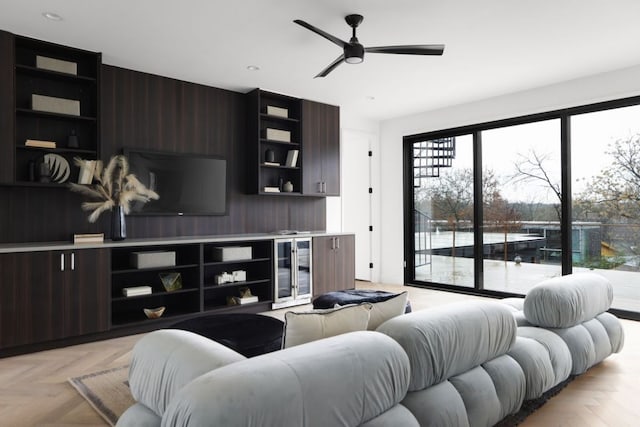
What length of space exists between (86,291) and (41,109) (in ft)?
5.34

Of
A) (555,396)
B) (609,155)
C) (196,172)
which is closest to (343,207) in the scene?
(196,172)

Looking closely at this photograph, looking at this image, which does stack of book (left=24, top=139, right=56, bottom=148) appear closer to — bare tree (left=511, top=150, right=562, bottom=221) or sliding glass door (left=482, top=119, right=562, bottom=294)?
sliding glass door (left=482, top=119, right=562, bottom=294)

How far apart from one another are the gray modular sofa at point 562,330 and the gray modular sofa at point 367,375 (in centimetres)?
1

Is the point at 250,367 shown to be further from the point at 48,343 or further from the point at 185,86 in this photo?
the point at 185,86

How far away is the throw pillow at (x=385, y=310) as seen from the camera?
183 centimetres

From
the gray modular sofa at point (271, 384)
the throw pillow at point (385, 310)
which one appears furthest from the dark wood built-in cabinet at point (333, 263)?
the gray modular sofa at point (271, 384)

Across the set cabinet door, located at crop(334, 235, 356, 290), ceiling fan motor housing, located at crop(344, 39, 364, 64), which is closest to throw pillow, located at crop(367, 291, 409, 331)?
ceiling fan motor housing, located at crop(344, 39, 364, 64)

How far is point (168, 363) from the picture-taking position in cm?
131

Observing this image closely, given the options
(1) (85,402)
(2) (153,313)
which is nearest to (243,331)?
(1) (85,402)

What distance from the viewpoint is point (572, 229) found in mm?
4812

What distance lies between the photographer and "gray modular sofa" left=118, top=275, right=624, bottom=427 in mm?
1021

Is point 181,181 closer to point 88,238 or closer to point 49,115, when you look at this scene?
point 88,238

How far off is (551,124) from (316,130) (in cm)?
285

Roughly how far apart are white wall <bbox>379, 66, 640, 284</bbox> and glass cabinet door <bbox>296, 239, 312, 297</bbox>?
→ 1943 millimetres
